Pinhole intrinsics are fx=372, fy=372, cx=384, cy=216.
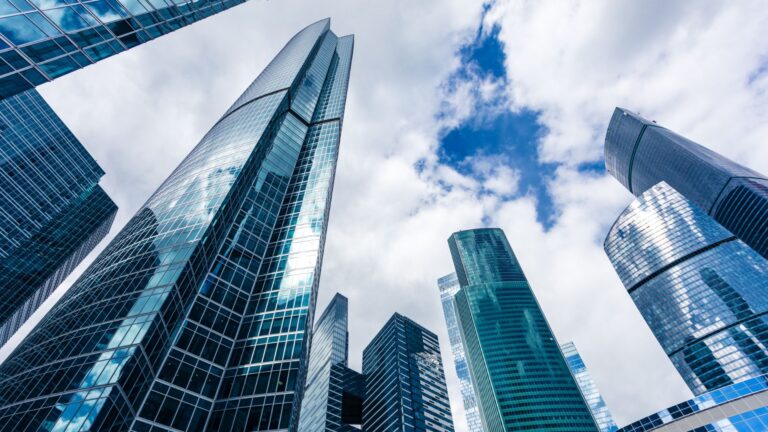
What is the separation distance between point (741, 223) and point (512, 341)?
9389 cm

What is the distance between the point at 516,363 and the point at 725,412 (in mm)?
111080

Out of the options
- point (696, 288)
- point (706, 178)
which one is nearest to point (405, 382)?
point (696, 288)

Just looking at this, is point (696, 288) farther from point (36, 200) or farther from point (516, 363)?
point (36, 200)

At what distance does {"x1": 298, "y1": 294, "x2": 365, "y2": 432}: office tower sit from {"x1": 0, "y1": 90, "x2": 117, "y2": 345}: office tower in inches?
3456

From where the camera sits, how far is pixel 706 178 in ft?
484

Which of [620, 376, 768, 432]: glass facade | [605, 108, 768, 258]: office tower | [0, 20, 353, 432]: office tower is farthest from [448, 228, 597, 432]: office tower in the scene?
[0, 20, 353, 432]: office tower

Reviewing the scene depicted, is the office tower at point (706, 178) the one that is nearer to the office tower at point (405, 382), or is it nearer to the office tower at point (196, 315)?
the office tower at point (405, 382)

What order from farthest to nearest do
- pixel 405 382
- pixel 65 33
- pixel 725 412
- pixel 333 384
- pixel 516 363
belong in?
1. pixel 516 363
2. pixel 405 382
3. pixel 333 384
4. pixel 725 412
5. pixel 65 33

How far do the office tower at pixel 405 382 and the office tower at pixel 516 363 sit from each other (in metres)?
21.2

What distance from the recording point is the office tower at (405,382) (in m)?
129

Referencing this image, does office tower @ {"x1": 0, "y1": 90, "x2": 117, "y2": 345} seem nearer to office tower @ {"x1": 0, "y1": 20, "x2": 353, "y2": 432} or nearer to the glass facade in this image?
office tower @ {"x1": 0, "y1": 20, "x2": 353, "y2": 432}

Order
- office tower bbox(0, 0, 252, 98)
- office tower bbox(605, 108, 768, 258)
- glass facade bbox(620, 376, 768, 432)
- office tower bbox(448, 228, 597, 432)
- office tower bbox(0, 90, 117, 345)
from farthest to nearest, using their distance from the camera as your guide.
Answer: office tower bbox(448, 228, 597, 432) → office tower bbox(605, 108, 768, 258) → office tower bbox(0, 90, 117, 345) → glass facade bbox(620, 376, 768, 432) → office tower bbox(0, 0, 252, 98)

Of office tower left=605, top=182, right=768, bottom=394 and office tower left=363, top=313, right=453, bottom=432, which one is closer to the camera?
office tower left=363, top=313, right=453, bottom=432

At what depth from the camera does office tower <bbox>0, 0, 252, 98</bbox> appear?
67.7ft
